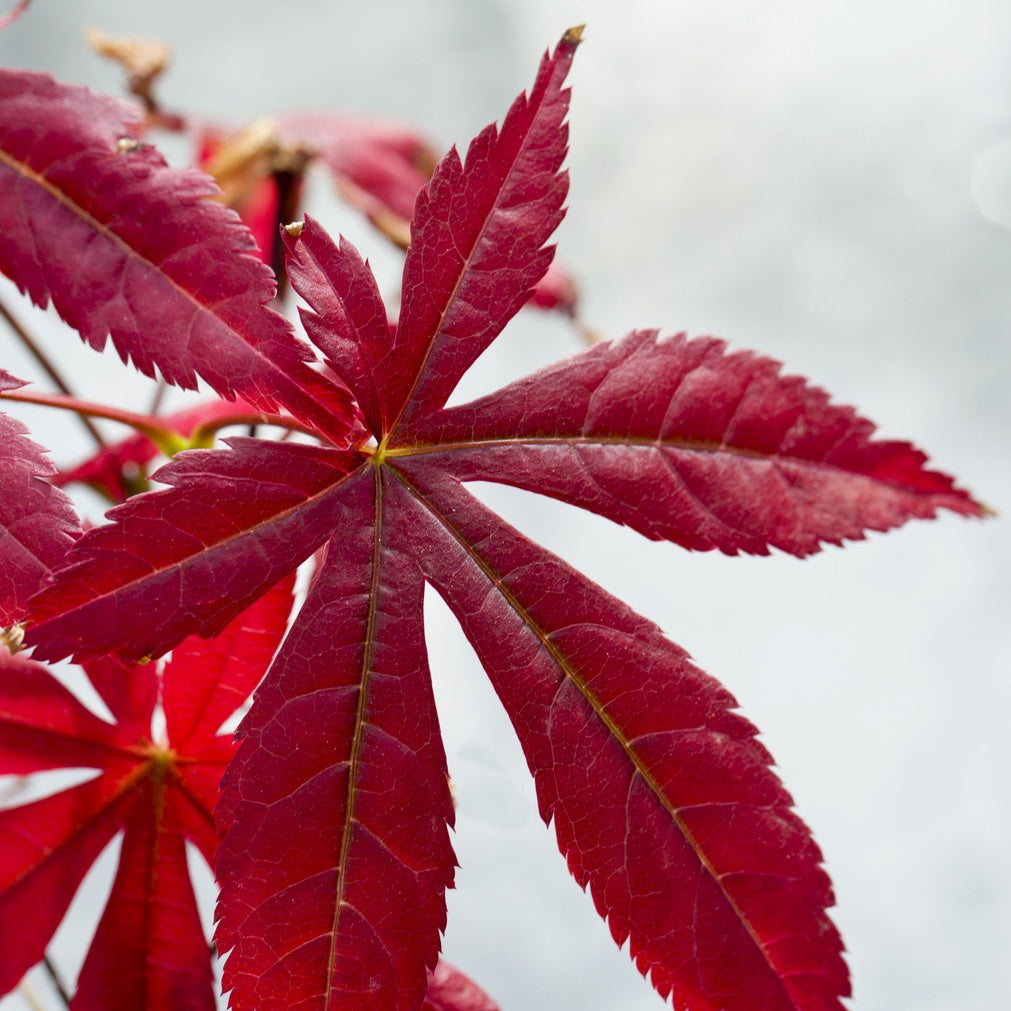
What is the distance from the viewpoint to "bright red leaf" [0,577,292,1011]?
419mm

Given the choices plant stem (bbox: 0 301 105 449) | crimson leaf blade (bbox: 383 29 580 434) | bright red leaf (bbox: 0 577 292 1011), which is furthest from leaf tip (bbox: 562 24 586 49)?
plant stem (bbox: 0 301 105 449)

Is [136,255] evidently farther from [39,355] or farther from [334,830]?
[39,355]

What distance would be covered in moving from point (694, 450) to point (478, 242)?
0.35 ft

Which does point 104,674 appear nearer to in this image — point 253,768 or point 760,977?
point 253,768

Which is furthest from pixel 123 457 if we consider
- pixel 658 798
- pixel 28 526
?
pixel 658 798

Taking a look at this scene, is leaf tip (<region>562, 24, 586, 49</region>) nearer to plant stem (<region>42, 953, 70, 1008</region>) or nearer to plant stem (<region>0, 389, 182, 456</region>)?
plant stem (<region>0, 389, 182, 456</region>)

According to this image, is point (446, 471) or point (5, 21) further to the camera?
point (5, 21)

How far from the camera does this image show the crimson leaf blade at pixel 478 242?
334 mm

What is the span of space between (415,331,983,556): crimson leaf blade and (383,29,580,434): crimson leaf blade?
0.07ft

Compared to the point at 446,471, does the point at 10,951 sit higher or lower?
lower

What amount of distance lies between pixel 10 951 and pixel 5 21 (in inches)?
17.0

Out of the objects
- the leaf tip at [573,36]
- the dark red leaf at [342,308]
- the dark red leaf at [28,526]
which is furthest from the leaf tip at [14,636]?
the leaf tip at [573,36]

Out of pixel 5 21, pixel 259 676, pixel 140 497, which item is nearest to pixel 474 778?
pixel 259 676

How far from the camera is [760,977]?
320 millimetres
